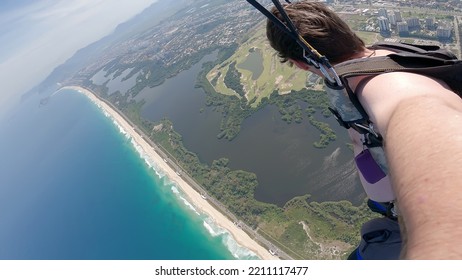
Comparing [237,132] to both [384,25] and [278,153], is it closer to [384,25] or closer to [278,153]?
[278,153]

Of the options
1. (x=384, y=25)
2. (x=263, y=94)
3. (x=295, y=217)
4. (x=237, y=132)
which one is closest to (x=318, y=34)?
(x=295, y=217)

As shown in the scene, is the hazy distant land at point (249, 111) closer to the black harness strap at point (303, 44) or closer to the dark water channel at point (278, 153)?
the dark water channel at point (278, 153)

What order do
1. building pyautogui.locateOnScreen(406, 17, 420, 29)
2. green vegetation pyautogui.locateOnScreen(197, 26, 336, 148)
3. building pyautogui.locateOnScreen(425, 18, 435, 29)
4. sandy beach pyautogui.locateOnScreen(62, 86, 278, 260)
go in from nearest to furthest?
sandy beach pyautogui.locateOnScreen(62, 86, 278, 260), green vegetation pyautogui.locateOnScreen(197, 26, 336, 148), building pyautogui.locateOnScreen(425, 18, 435, 29), building pyautogui.locateOnScreen(406, 17, 420, 29)

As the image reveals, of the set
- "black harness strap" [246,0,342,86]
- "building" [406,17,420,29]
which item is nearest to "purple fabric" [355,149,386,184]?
"black harness strap" [246,0,342,86]

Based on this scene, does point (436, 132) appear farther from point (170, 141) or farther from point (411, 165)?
point (170, 141)

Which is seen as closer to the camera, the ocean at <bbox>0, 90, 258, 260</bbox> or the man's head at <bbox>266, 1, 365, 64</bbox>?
the man's head at <bbox>266, 1, 365, 64</bbox>

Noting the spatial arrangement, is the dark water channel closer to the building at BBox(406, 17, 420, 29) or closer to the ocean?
the ocean
